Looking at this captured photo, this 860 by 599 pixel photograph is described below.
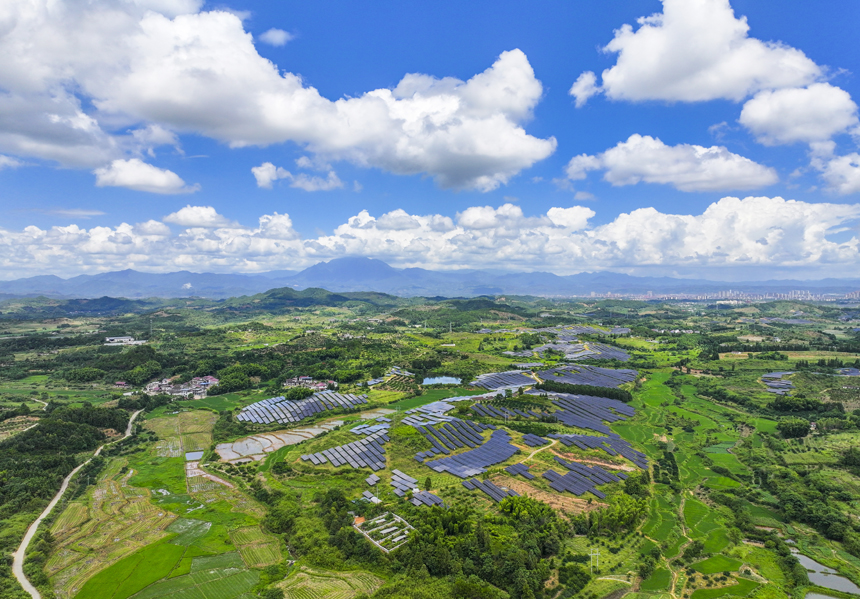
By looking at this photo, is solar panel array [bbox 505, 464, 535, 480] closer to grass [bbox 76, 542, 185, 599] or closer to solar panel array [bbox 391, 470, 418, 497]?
solar panel array [bbox 391, 470, 418, 497]

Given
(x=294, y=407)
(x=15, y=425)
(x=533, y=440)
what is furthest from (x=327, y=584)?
(x=15, y=425)

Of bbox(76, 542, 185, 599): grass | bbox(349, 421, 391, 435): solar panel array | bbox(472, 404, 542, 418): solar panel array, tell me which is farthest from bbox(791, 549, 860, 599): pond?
bbox(76, 542, 185, 599): grass

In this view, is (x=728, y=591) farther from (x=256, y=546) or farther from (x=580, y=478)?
(x=256, y=546)

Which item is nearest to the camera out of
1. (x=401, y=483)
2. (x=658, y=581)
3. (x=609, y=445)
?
(x=658, y=581)

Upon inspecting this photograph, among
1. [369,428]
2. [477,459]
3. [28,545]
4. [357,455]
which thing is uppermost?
[477,459]

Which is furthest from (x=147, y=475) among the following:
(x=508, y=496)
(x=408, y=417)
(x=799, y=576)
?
(x=799, y=576)

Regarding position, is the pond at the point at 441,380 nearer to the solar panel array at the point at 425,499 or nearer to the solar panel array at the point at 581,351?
the solar panel array at the point at 581,351

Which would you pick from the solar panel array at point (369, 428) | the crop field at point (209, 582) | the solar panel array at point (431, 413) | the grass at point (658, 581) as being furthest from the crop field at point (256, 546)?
the grass at point (658, 581)
